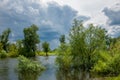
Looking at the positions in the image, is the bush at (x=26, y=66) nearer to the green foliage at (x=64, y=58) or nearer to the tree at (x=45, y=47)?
the green foliage at (x=64, y=58)

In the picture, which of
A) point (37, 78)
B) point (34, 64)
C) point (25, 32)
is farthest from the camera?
point (25, 32)

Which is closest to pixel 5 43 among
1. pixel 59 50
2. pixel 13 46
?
pixel 13 46

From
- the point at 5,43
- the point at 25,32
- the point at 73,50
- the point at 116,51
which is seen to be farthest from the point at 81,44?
the point at 5,43

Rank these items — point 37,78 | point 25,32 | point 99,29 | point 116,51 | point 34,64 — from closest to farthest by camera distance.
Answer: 1. point 37,78
2. point 116,51
3. point 34,64
4. point 99,29
5. point 25,32

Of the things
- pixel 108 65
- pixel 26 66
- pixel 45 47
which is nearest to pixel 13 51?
pixel 45 47

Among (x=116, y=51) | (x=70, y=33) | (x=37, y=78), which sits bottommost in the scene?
(x=37, y=78)

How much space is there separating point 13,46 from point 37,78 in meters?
99.3

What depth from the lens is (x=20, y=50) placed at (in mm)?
146625

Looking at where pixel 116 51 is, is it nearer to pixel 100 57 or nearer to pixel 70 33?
pixel 100 57

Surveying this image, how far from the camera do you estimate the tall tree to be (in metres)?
144

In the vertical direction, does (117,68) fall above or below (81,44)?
below

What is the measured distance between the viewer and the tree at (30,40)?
144 meters

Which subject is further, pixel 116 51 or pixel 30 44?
pixel 30 44

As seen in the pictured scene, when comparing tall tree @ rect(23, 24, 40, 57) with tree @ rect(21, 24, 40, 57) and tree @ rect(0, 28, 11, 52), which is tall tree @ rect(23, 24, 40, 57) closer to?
tree @ rect(21, 24, 40, 57)
